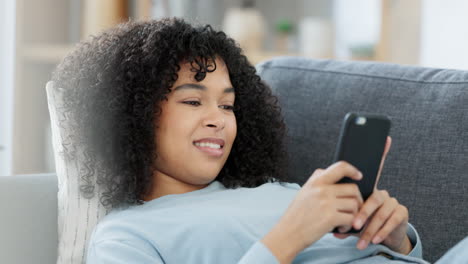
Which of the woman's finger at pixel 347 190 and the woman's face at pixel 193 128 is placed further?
the woman's face at pixel 193 128

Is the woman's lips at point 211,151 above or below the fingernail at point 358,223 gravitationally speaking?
above

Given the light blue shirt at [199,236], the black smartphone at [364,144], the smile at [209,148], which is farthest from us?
the smile at [209,148]

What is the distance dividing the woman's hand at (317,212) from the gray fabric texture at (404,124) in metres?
0.31

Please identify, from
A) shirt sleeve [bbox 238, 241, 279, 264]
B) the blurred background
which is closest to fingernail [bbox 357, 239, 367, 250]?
shirt sleeve [bbox 238, 241, 279, 264]

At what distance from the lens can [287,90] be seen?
1.37 metres

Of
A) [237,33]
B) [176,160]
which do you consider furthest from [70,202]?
[237,33]

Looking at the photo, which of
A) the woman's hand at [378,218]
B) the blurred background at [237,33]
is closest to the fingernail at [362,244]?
the woman's hand at [378,218]

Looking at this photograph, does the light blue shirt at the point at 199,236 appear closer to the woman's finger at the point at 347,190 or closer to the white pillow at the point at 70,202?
the white pillow at the point at 70,202

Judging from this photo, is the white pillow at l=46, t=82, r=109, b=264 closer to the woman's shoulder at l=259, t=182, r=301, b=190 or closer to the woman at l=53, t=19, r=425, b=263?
the woman at l=53, t=19, r=425, b=263

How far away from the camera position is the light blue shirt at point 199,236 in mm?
972

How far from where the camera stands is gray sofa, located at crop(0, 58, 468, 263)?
3.52ft

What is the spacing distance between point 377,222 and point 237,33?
1.44 metres

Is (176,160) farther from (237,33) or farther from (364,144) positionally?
(237,33)

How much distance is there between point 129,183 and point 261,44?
143cm
